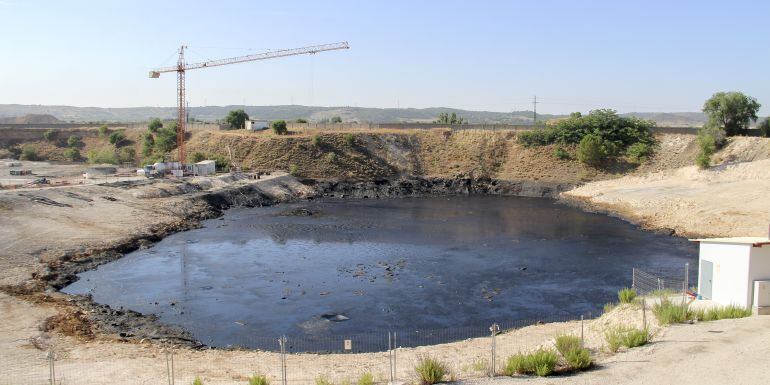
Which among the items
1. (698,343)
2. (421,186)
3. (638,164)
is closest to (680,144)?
(638,164)

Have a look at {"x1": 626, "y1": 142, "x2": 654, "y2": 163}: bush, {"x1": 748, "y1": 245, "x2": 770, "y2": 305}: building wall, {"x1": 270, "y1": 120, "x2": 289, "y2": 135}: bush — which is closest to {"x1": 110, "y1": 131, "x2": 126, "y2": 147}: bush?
{"x1": 270, "y1": 120, "x2": 289, "y2": 135}: bush

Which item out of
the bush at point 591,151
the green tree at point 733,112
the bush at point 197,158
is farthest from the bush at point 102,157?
the green tree at point 733,112

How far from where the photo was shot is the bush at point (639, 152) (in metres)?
74.8

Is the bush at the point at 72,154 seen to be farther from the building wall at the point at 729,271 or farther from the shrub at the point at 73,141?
the building wall at the point at 729,271

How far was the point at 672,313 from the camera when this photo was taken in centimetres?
2131

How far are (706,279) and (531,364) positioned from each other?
10.2 m

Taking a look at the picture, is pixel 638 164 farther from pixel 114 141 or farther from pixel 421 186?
pixel 114 141

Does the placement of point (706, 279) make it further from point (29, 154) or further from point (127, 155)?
point (29, 154)

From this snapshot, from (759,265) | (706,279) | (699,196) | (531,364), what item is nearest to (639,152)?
(699,196)

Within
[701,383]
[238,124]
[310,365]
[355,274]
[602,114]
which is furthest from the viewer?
[238,124]

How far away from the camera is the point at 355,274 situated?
119 feet

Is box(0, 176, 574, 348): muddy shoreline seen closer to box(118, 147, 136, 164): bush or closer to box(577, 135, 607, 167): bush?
box(577, 135, 607, 167): bush

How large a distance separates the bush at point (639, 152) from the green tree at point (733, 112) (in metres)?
7.77

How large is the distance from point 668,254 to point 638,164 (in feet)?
118
